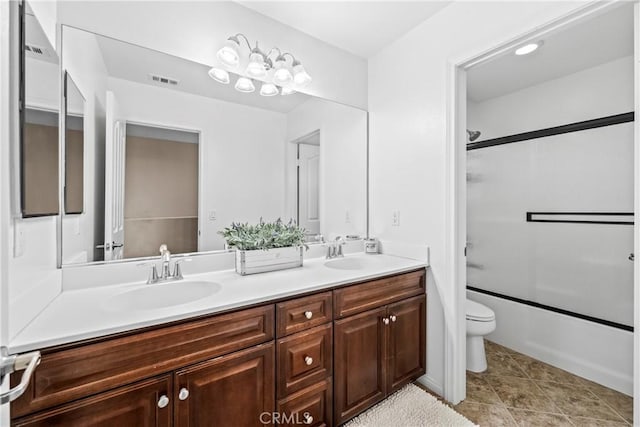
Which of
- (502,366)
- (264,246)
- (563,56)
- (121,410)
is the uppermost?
(563,56)

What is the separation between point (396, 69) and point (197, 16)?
1.36 m

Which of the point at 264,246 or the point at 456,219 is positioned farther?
the point at 456,219

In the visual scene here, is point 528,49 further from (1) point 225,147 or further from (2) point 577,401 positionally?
(2) point 577,401

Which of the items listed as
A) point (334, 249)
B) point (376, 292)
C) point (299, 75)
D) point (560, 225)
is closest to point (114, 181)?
point (299, 75)

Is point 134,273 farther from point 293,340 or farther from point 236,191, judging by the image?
point 293,340

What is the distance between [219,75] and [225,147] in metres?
0.41

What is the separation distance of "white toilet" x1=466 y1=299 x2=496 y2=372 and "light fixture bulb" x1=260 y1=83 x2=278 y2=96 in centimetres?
209

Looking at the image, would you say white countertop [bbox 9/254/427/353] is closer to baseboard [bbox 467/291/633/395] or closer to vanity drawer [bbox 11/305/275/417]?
vanity drawer [bbox 11/305/275/417]

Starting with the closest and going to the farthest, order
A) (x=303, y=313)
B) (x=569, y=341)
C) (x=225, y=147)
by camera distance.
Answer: (x=303, y=313) → (x=225, y=147) → (x=569, y=341)

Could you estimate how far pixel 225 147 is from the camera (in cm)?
177

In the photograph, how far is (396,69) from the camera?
6.97 feet

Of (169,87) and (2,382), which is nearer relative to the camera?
(2,382)

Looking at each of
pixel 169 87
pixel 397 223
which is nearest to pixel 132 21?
pixel 169 87

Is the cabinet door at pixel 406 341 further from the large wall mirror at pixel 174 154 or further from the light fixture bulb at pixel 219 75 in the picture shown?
the light fixture bulb at pixel 219 75
